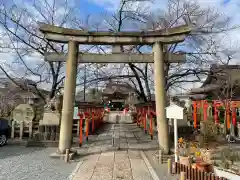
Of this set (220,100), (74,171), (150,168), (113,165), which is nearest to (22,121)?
(74,171)

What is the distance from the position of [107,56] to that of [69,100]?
→ 2160 millimetres

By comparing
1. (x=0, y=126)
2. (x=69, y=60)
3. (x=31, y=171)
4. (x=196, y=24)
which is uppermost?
(x=196, y=24)

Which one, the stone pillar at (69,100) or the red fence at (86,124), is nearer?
the stone pillar at (69,100)

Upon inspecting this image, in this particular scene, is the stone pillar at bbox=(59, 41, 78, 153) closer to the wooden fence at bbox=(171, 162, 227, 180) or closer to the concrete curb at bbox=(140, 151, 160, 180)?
the concrete curb at bbox=(140, 151, 160, 180)

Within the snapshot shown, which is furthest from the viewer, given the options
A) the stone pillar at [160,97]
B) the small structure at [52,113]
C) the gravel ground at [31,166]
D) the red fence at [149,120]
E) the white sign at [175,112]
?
the red fence at [149,120]

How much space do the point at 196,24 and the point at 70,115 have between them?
43.8 ft

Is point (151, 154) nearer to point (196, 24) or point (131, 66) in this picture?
point (131, 66)

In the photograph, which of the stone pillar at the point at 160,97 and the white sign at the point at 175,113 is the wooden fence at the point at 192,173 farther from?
the stone pillar at the point at 160,97

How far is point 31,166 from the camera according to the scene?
7410 mm

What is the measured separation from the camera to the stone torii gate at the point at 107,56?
832 centimetres

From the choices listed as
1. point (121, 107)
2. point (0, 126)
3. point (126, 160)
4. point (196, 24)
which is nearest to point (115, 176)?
point (126, 160)

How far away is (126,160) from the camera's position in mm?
7965

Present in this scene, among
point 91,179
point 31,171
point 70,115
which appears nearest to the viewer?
point 91,179

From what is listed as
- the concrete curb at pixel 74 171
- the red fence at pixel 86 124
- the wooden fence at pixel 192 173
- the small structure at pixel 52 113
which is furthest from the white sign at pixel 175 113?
the small structure at pixel 52 113
